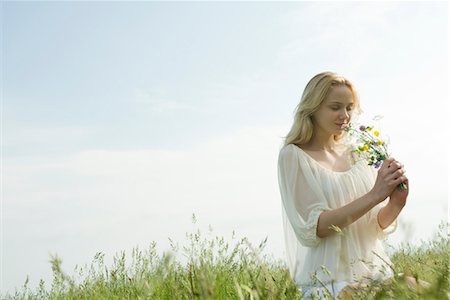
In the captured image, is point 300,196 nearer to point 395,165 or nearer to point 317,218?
point 317,218

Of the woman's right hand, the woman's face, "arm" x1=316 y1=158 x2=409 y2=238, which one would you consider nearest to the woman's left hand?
"arm" x1=316 y1=158 x2=409 y2=238

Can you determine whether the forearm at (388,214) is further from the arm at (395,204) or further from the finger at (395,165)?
the finger at (395,165)

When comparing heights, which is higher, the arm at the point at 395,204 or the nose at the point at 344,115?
the nose at the point at 344,115

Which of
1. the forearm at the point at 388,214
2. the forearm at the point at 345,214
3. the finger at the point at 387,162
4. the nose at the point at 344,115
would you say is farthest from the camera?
A: the nose at the point at 344,115

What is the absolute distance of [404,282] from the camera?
1108 mm

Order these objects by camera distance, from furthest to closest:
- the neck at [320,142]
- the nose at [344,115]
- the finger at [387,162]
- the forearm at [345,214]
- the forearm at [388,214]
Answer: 1. the neck at [320,142]
2. the nose at [344,115]
3. the forearm at [388,214]
4. the finger at [387,162]
5. the forearm at [345,214]

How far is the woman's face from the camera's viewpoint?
409 cm

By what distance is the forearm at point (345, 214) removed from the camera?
140 inches

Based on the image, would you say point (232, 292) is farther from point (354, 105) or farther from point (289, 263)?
point (354, 105)

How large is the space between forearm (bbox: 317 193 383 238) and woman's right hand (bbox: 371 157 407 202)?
1.7 inches

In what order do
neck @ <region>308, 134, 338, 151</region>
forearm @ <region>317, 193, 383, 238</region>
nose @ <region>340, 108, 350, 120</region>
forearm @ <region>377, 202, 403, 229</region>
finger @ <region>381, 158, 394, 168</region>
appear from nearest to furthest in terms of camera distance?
forearm @ <region>317, 193, 383, 238</region> → finger @ <region>381, 158, 394, 168</region> → forearm @ <region>377, 202, 403, 229</region> → nose @ <region>340, 108, 350, 120</region> → neck @ <region>308, 134, 338, 151</region>

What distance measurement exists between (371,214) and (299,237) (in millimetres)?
549

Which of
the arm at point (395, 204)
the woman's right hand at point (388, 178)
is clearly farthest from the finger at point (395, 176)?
the arm at point (395, 204)

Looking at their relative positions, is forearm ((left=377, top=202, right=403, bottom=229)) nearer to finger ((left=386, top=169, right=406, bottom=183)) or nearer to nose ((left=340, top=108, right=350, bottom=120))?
finger ((left=386, top=169, right=406, bottom=183))
